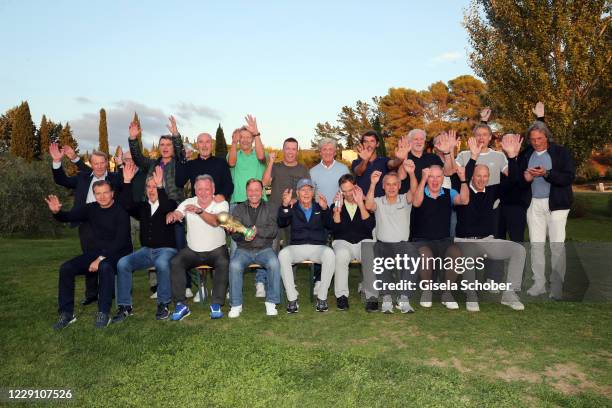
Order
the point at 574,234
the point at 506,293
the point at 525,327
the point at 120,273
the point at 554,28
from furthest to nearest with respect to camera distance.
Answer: the point at 554,28, the point at 574,234, the point at 506,293, the point at 120,273, the point at 525,327

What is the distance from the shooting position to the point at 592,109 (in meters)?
17.8

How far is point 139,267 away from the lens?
5.69 meters

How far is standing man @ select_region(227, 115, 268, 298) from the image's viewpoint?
6621mm

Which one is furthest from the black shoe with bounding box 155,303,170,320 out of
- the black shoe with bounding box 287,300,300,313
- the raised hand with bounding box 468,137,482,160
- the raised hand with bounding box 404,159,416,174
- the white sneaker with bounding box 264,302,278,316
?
the raised hand with bounding box 468,137,482,160

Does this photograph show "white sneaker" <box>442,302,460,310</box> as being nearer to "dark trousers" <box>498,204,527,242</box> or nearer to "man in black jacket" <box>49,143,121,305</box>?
"dark trousers" <box>498,204,527,242</box>

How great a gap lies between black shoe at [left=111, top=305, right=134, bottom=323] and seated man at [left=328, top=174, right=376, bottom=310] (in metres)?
2.53

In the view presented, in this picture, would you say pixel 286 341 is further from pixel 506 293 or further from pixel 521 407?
pixel 506 293

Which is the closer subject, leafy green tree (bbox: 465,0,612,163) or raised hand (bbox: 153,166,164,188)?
raised hand (bbox: 153,166,164,188)

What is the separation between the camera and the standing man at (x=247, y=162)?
21.7ft

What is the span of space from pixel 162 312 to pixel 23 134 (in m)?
42.9

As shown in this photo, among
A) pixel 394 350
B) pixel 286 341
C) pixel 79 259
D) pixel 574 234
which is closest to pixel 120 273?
pixel 79 259

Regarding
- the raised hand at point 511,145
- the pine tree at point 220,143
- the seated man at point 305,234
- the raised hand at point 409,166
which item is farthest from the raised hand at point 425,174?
the pine tree at point 220,143

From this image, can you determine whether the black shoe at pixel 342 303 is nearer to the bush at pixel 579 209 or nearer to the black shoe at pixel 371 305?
the black shoe at pixel 371 305

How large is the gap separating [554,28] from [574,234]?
7.39 meters
